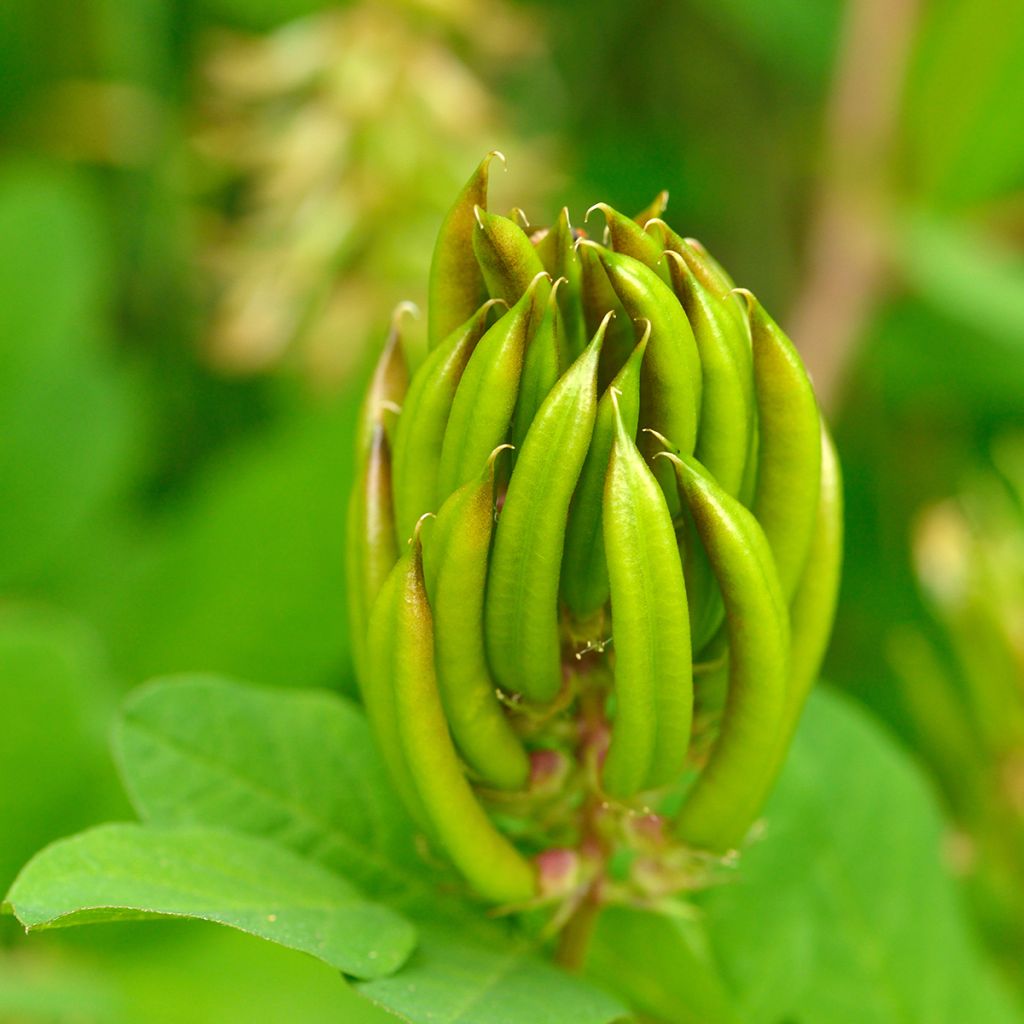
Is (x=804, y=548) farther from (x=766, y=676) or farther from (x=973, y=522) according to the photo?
(x=973, y=522)

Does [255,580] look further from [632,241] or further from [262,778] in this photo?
[632,241]

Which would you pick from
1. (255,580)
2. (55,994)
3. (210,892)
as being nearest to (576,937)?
(210,892)

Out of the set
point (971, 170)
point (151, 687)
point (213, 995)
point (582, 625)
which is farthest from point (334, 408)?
point (971, 170)

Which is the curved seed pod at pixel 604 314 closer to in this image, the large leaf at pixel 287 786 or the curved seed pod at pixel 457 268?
the curved seed pod at pixel 457 268

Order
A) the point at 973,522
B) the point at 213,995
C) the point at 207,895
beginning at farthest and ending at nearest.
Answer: the point at 973,522 < the point at 213,995 < the point at 207,895

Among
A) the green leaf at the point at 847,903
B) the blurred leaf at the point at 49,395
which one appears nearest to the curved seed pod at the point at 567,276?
the green leaf at the point at 847,903

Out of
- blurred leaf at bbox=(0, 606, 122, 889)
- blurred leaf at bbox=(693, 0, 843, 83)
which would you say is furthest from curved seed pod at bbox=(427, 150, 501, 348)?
blurred leaf at bbox=(693, 0, 843, 83)
